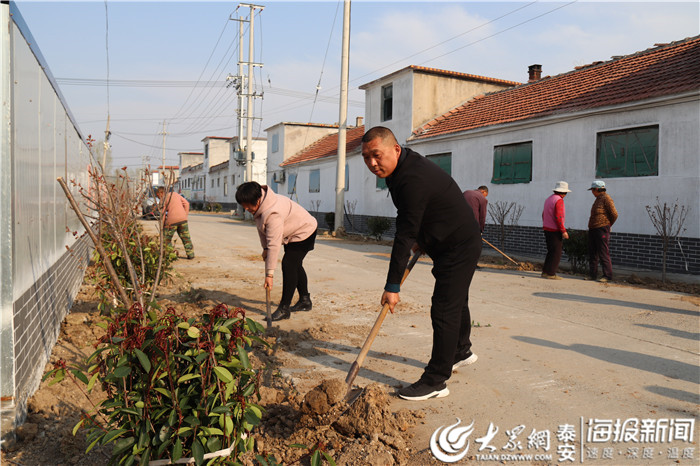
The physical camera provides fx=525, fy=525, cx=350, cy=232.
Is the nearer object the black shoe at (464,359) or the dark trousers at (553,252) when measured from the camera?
the black shoe at (464,359)

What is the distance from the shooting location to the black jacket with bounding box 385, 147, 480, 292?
358 cm

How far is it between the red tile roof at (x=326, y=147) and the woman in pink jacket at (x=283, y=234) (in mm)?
18074

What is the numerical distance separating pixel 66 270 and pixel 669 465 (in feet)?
20.5

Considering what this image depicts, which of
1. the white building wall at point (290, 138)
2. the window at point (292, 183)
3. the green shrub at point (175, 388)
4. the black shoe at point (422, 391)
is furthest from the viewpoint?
the white building wall at point (290, 138)

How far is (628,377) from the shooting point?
4.21 metres

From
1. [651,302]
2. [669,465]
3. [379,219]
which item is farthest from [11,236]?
[379,219]

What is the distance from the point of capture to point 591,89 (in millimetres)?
14180

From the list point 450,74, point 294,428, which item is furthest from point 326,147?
point 294,428

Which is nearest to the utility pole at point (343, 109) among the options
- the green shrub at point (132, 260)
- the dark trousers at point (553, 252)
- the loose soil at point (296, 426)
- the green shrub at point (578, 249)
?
the green shrub at point (578, 249)

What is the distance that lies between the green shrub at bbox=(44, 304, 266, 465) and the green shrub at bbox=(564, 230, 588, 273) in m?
9.52

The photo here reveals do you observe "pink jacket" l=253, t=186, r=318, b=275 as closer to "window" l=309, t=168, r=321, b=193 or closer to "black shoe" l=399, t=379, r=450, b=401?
"black shoe" l=399, t=379, r=450, b=401

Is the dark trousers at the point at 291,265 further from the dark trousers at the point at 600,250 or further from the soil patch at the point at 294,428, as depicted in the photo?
the dark trousers at the point at 600,250

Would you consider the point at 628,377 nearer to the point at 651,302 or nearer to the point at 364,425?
the point at 364,425

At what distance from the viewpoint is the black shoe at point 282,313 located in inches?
243
